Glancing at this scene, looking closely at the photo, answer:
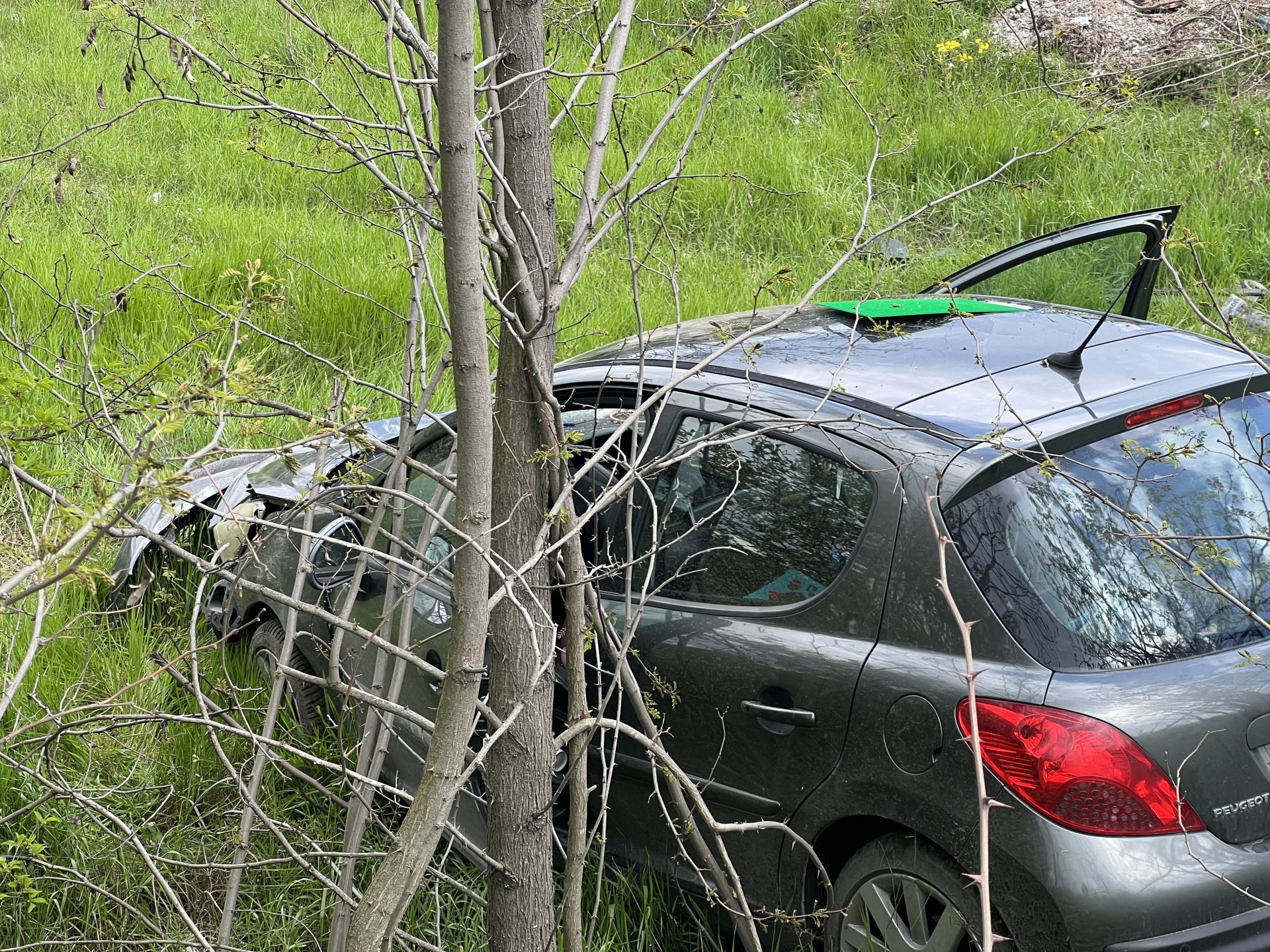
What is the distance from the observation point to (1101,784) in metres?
2.36

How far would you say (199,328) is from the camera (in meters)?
2.98

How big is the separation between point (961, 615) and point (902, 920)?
28.3 inches

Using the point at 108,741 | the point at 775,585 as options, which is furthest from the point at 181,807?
the point at 775,585

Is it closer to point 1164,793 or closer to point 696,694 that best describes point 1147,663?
point 1164,793

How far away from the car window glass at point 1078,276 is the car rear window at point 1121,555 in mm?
3851

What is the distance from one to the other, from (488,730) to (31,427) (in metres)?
1.17

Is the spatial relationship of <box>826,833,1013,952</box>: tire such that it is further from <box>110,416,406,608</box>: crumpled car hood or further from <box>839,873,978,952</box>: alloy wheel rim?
<box>110,416,406,608</box>: crumpled car hood

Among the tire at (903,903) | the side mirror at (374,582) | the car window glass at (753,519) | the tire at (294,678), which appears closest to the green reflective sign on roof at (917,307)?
the car window glass at (753,519)

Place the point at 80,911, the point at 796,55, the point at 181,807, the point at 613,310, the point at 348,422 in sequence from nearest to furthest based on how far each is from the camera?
the point at 348,422 < the point at 80,911 < the point at 181,807 < the point at 613,310 < the point at 796,55

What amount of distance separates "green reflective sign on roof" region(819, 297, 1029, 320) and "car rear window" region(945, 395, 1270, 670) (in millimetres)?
795

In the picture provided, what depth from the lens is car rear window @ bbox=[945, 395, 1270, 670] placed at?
97.5 inches

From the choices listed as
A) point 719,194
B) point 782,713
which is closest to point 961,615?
point 782,713

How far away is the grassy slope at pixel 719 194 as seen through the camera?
22.4 ft

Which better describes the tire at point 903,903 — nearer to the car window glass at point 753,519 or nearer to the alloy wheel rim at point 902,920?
the alloy wheel rim at point 902,920
